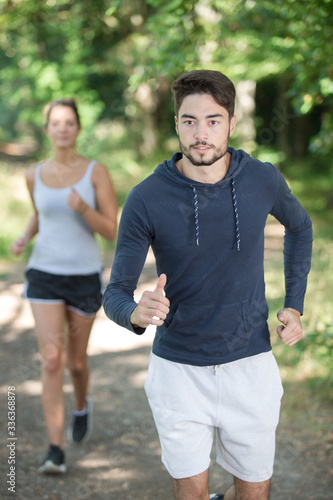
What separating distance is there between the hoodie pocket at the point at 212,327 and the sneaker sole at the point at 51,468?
1.85 metres

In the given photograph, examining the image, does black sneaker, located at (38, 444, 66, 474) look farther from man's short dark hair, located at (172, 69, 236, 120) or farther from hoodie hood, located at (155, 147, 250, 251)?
man's short dark hair, located at (172, 69, 236, 120)

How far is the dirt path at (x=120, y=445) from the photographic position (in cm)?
373

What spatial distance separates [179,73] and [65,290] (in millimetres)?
2631

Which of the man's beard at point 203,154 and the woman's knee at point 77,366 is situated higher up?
the man's beard at point 203,154

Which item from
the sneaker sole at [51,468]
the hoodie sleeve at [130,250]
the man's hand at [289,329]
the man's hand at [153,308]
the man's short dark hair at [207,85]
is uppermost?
the man's short dark hair at [207,85]

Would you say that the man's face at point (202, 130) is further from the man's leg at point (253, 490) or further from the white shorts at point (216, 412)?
the man's leg at point (253, 490)

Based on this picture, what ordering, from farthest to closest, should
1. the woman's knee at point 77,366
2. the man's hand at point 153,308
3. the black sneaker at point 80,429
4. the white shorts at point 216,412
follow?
the black sneaker at point 80,429
the woman's knee at point 77,366
the white shorts at point 216,412
the man's hand at point 153,308

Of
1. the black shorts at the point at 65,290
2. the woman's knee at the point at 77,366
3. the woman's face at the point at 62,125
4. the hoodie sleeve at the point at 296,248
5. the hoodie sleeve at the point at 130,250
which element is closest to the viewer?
the hoodie sleeve at the point at 130,250

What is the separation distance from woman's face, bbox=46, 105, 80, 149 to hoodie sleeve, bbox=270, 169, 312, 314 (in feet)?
6.35

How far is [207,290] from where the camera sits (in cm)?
236

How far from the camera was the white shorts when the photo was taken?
94.9 inches

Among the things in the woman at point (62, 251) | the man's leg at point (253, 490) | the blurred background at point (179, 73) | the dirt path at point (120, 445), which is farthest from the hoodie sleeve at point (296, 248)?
the dirt path at point (120, 445)

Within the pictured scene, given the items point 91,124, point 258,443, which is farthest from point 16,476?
point 91,124

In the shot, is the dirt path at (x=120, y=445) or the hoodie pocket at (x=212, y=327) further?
the dirt path at (x=120, y=445)
